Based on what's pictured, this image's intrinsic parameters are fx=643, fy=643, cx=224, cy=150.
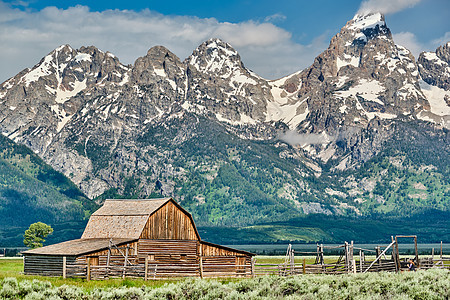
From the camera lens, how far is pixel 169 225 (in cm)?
7812

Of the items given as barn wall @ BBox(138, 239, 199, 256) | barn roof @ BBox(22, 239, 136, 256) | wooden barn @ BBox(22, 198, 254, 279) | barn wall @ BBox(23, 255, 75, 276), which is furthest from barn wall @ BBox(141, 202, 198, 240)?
barn wall @ BBox(23, 255, 75, 276)

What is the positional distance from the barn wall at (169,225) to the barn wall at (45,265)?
1037 centimetres

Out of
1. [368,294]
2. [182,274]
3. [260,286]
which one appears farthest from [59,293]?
Result: [182,274]

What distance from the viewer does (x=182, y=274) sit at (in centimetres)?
7038

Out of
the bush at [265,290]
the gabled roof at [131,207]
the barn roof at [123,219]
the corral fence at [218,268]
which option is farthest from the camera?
the gabled roof at [131,207]

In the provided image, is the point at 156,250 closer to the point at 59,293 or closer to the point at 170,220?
the point at 170,220

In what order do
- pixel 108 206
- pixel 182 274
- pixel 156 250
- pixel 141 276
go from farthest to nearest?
pixel 108 206
pixel 156 250
pixel 182 274
pixel 141 276

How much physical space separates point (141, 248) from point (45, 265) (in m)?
11.1

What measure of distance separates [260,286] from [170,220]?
36.5m

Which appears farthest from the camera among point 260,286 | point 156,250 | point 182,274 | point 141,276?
point 156,250

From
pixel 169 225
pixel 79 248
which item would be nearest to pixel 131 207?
pixel 169 225

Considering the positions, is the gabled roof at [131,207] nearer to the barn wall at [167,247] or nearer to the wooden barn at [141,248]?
the wooden barn at [141,248]

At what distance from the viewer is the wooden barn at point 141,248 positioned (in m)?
68.4

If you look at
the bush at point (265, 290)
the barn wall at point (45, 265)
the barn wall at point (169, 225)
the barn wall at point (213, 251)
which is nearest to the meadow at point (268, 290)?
the bush at point (265, 290)
